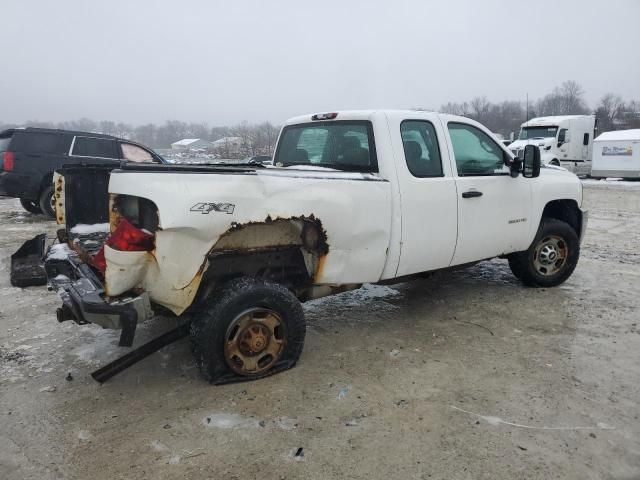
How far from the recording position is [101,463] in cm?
243

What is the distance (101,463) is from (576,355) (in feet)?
11.1

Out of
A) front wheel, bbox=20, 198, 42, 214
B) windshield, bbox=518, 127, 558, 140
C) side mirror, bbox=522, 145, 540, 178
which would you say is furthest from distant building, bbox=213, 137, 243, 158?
side mirror, bbox=522, 145, 540, 178

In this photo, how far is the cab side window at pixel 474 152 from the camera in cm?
424

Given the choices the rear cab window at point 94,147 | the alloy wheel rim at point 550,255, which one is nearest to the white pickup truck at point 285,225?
the alloy wheel rim at point 550,255

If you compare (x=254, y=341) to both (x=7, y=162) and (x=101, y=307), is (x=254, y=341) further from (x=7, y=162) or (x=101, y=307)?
(x=7, y=162)

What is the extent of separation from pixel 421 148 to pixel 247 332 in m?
2.12

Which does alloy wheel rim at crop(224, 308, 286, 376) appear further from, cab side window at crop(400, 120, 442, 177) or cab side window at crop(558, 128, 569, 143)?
cab side window at crop(558, 128, 569, 143)

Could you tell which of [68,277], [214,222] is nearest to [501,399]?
[214,222]

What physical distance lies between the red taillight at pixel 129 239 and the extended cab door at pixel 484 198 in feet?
8.60

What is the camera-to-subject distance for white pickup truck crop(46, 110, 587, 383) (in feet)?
9.19

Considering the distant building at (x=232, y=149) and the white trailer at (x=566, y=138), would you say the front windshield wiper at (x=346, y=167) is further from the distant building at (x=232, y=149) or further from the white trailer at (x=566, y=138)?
the distant building at (x=232, y=149)

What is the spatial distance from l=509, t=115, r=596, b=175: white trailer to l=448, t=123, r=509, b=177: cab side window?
56.8 feet

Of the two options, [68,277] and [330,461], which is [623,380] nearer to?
[330,461]

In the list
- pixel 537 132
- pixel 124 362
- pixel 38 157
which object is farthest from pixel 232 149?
pixel 124 362
